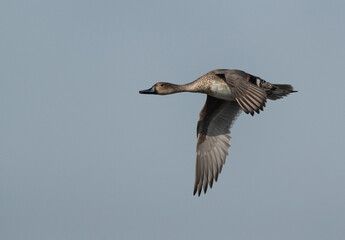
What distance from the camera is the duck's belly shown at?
16.0 meters

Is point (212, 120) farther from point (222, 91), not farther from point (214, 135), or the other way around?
point (222, 91)

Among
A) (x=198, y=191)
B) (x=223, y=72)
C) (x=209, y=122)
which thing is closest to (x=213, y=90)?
(x=223, y=72)

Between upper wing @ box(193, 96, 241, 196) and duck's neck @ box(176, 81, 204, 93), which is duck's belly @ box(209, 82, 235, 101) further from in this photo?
upper wing @ box(193, 96, 241, 196)

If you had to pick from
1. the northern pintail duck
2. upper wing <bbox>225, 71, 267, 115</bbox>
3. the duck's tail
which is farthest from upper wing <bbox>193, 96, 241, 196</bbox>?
upper wing <bbox>225, 71, 267, 115</bbox>

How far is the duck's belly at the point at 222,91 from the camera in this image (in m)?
16.0

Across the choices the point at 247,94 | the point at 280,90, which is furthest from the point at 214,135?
the point at 247,94

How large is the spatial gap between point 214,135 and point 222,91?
187cm

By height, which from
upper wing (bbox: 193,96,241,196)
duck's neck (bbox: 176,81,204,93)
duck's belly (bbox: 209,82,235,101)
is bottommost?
upper wing (bbox: 193,96,241,196)

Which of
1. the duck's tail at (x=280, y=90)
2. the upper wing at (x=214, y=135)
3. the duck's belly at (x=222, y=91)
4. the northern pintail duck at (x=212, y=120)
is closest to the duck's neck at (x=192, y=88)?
the northern pintail duck at (x=212, y=120)

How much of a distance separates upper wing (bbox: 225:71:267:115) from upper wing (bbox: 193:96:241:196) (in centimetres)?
245

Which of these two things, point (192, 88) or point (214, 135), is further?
point (214, 135)

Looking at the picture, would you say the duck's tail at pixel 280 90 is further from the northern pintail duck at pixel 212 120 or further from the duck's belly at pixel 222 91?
the duck's belly at pixel 222 91

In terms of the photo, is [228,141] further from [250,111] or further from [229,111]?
[250,111]

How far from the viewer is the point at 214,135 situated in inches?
693
